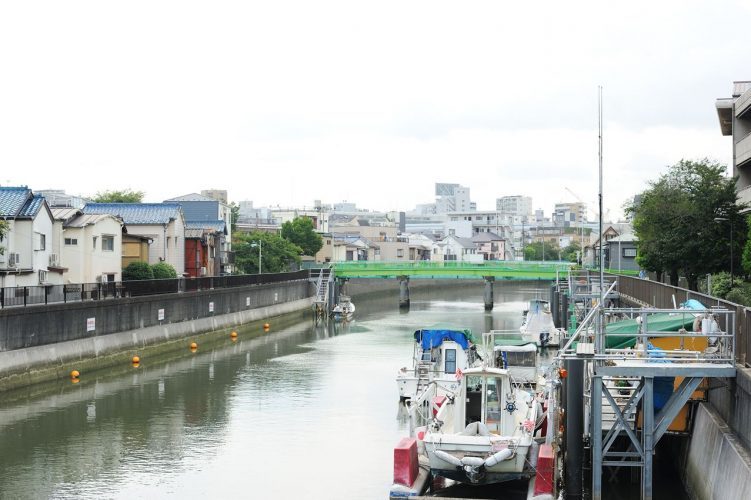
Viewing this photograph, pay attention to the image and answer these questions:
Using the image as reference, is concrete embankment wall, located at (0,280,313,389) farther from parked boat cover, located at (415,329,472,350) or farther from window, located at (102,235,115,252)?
parked boat cover, located at (415,329,472,350)

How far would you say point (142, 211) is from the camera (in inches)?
3150

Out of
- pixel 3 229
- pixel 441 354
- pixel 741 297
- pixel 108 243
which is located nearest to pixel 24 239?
pixel 3 229

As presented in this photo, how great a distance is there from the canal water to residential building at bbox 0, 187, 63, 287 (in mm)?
9255

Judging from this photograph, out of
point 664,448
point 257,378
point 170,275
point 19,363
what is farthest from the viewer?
point 170,275

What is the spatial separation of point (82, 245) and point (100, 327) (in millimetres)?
17465

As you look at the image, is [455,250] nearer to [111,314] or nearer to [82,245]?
[82,245]

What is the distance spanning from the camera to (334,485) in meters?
25.1

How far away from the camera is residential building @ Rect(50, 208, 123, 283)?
61.0m

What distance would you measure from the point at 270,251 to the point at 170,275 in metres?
31.5

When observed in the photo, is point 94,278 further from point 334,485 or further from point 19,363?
point 334,485

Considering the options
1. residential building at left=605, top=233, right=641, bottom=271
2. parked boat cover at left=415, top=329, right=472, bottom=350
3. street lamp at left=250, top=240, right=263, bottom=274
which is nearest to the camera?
parked boat cover at left=415, top=329, right=472, bottom=350

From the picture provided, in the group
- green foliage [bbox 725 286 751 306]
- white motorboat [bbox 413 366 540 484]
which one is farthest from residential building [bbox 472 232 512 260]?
white motorboat [bbox 413 366 540 484]

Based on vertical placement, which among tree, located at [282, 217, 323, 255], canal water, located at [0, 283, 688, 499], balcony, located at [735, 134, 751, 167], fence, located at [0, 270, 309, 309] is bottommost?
canal water, located at [0, 283, 688, 499]

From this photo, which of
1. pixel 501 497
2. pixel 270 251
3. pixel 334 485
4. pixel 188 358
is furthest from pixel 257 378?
pixel 270 251
